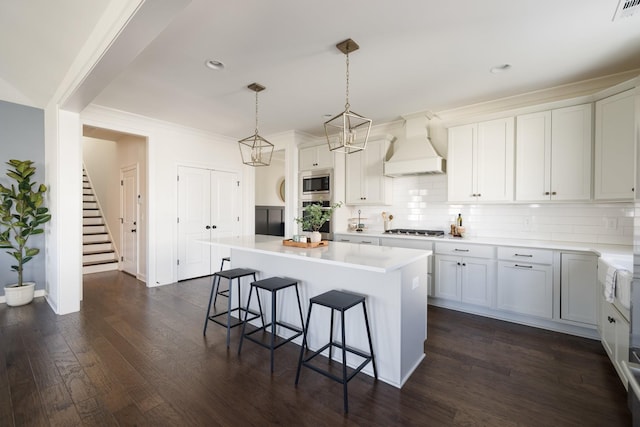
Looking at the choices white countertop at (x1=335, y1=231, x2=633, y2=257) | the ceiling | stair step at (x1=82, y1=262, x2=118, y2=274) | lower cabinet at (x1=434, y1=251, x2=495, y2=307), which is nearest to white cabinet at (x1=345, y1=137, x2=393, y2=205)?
the ceiling

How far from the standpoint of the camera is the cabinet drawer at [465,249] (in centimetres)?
336

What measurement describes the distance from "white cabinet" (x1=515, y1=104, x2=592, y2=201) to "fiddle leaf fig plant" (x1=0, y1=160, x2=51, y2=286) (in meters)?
5.87

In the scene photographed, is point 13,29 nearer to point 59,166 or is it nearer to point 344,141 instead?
point 59,166

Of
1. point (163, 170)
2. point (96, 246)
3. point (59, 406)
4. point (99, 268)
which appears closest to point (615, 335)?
point (59, 406)

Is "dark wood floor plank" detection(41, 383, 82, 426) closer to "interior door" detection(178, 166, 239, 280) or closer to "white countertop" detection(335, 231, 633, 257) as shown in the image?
"interior door" detection(178, 166, 239, 280)

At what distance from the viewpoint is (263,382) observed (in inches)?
85.7

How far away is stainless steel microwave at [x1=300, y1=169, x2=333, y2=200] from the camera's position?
4836 mm

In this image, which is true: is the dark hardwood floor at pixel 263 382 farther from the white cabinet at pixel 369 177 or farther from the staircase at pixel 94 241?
the staircase at pixel 94 241

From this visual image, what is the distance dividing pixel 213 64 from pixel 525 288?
3963 millimetres

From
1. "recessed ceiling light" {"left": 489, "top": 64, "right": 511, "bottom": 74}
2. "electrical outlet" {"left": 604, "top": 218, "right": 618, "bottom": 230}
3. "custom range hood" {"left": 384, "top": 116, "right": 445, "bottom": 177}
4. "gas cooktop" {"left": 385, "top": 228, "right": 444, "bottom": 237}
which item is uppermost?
"recessed ceiling light" {"left": 489, "top": 64, "right": 511, "bottom": 74}

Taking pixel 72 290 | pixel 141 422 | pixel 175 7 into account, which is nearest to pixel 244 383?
pixel 141 422

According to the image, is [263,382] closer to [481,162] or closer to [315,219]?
[315,219]

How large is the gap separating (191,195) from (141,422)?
397 cm

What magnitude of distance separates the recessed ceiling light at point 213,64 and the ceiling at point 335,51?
0.06 m
